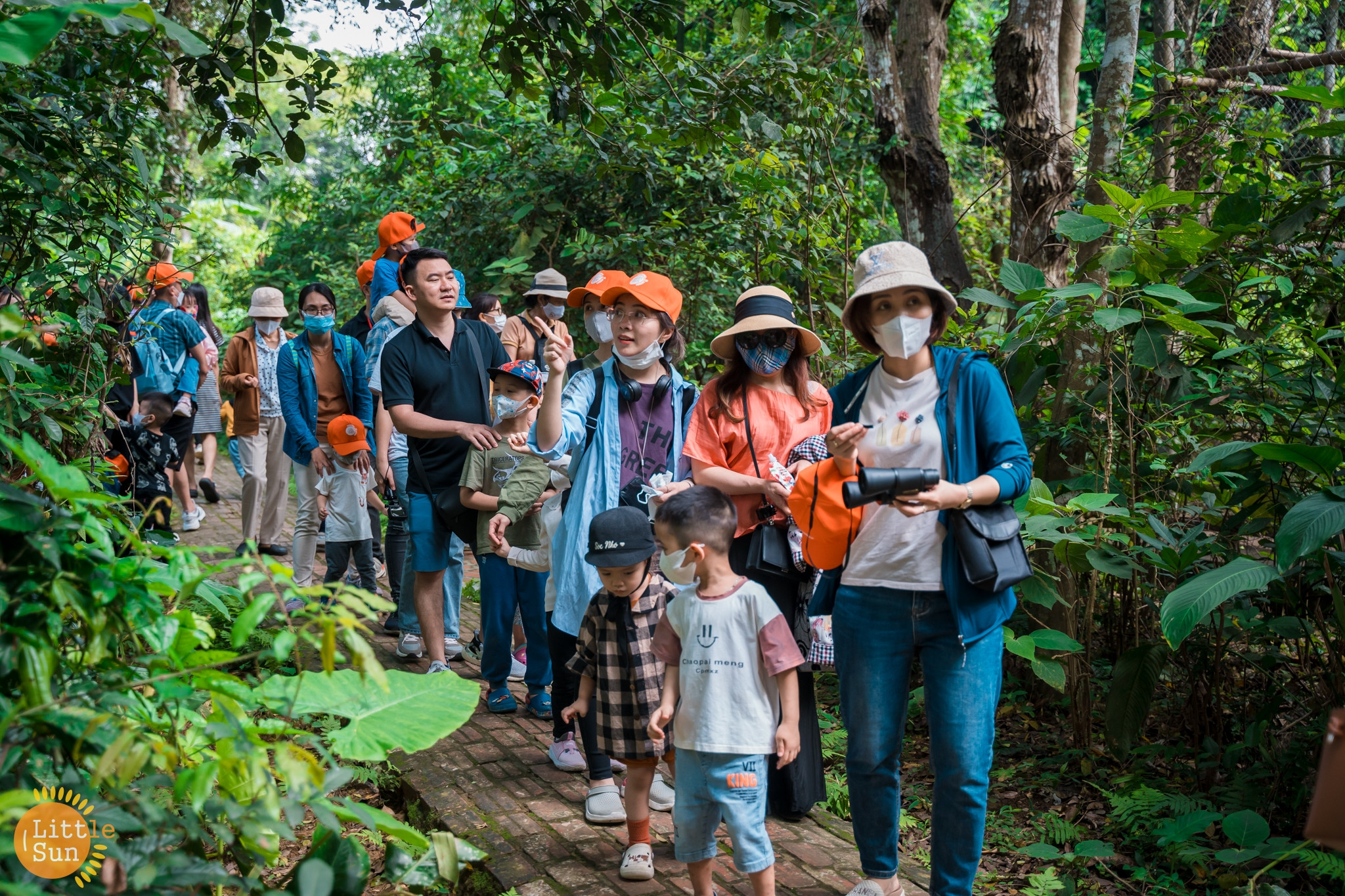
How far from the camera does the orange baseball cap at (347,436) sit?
21.1 ft

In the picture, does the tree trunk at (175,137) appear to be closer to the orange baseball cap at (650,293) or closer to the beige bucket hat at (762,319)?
the orange baseball cap at (650,293)

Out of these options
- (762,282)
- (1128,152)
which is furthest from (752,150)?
(1128,152)

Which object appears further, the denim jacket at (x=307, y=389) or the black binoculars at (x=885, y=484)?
the denim jacket at (x=307, y=389)

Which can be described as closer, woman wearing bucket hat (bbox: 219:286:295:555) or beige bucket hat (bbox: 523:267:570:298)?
beige bucket hat (bbox: 523:267:570:298)

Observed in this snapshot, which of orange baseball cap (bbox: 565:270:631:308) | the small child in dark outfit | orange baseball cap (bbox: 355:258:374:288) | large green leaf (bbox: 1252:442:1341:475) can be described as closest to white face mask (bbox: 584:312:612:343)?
orange baseball cap (bbox: 565:270:631:308)

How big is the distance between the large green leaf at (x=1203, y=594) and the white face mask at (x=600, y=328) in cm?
256

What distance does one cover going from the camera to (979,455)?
3156 millimetres

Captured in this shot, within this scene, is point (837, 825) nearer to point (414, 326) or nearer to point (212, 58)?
point (414, 326)

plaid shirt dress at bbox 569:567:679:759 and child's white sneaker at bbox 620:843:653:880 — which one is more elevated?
plaid shirt dress at bbox 569:567:679:759

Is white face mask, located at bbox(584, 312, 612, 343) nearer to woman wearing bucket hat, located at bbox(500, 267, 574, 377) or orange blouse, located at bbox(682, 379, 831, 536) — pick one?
orange blouse, located at bbox(682, 379, 831, 536)

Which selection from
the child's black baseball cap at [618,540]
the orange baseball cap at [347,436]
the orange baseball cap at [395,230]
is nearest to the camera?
the child's black baseball cap at [618,540]

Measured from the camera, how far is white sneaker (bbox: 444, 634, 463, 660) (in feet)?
19.9

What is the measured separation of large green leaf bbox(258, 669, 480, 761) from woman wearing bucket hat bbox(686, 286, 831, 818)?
1386 millimetres

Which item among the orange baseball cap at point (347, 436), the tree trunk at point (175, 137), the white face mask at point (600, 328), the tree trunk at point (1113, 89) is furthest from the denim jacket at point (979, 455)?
the orange baseball cap at point (347, 436)
